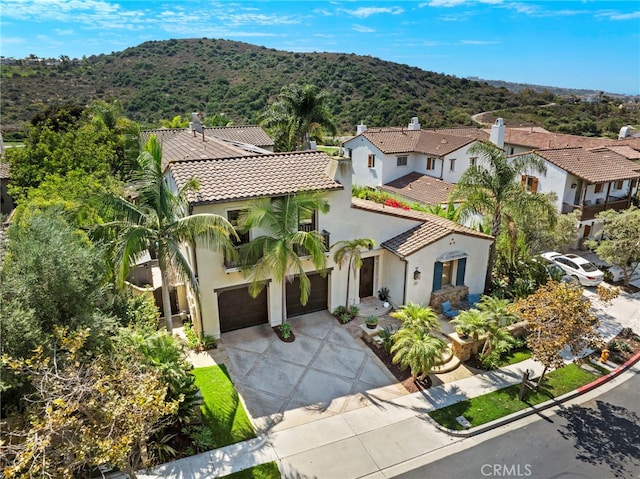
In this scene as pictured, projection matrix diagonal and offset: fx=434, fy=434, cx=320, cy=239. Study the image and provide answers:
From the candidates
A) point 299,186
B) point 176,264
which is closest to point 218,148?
point 299,186

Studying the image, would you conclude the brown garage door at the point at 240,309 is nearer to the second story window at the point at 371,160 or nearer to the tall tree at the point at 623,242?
the tall tree at the point at 623,242

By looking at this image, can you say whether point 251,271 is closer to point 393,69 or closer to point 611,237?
point 611,237

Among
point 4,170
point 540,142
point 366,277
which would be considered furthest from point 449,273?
point 4,170

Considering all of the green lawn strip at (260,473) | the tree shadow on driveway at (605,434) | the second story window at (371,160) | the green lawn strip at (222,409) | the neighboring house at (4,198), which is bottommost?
the tree shadow on driveway at (605,434)

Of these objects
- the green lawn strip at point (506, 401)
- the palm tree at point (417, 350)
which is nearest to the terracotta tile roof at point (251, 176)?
the palm tree at point (417, 350)

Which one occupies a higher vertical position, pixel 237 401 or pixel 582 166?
pixel 582 166

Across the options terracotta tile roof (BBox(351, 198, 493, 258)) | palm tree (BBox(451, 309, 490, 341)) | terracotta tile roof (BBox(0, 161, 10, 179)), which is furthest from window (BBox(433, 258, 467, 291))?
terracotta tile roof (BBox(0, 161, 10, 179))

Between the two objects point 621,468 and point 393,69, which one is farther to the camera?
point 393,69
